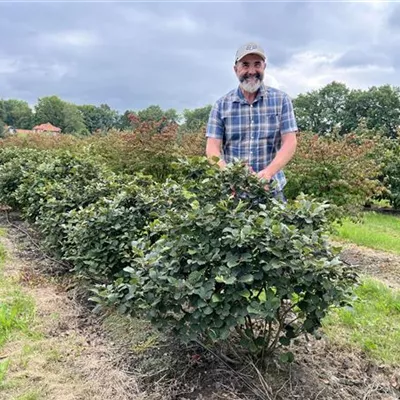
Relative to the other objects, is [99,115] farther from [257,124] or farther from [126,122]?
[257,124]

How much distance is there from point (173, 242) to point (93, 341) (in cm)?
115

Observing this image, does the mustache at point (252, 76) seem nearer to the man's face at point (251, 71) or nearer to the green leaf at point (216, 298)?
the man's face at point (251, 71)

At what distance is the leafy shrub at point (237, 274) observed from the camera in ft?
5.99

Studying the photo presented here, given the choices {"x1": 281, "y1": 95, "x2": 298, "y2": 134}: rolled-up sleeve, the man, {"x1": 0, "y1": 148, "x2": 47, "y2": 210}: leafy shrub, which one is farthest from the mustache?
{"x1": 0, "y1": 148, "x2": 47, "y2": 210}: leafy shrub

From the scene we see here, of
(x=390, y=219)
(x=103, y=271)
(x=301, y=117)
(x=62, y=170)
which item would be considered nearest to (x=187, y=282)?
(x=103, y=271)

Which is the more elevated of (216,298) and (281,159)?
(281,159)

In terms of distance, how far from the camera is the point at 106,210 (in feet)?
10.4

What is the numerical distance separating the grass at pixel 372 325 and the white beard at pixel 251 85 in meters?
1.34

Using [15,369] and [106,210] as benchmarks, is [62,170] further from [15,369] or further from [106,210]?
[15,369]

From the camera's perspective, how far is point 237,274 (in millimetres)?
1844

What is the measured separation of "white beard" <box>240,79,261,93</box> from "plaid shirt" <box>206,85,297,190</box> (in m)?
0.07

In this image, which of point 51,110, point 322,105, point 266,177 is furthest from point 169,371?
point 51,110

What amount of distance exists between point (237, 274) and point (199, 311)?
229mm

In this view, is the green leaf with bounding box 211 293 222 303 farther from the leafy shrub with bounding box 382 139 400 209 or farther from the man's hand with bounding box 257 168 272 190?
the leafy shrub with bounding box 382 139 400 209
